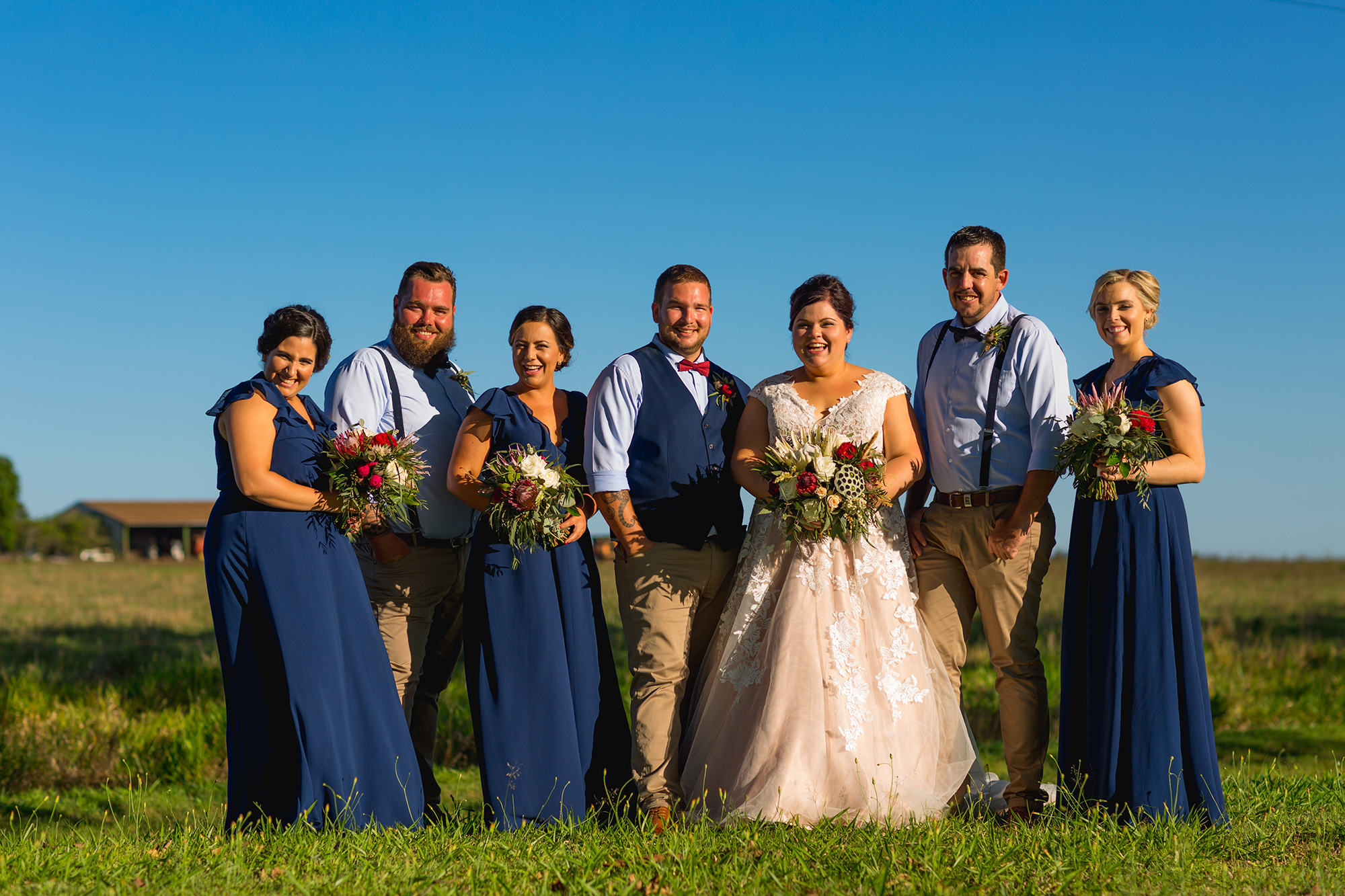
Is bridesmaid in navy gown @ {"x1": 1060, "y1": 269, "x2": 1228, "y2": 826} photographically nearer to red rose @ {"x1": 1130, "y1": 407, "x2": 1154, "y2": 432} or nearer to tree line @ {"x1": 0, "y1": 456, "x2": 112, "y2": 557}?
red rose @ {"x1": 1130, "y1": 407, "x2": 1154, "y2": 432}

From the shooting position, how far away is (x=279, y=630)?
4.94m

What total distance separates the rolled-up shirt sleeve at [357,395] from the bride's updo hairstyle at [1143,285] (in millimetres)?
3962

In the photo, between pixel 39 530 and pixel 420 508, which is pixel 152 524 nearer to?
pixel 39 530

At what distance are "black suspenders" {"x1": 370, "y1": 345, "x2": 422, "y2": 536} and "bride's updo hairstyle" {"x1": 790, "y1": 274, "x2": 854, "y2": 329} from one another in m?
2.27

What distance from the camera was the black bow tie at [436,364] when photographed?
6027 millimetres

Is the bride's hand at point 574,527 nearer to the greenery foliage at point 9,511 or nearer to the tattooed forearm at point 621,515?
the tattooed forearm at point 621,515

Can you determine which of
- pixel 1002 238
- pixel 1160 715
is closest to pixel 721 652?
pixel 1160 715

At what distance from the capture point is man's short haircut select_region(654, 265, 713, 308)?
18.2 ft

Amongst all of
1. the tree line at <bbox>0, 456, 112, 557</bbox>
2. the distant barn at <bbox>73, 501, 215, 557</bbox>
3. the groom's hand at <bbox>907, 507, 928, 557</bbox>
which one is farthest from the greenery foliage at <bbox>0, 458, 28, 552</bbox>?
the groom's hand at <bbox>907, 507, 928, 557</bbox>

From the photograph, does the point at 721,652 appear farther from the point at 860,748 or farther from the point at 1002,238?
the point at 1002,238

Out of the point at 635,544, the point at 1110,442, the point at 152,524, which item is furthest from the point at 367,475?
the point at 152,524

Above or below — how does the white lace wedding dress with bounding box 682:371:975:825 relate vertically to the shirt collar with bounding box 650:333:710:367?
below

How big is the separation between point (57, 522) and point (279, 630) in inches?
3679

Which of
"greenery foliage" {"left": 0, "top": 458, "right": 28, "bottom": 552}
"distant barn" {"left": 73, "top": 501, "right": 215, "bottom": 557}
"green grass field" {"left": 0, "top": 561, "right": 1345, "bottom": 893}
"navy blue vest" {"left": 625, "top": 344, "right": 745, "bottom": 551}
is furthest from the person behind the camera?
"greenery foliage" {"left": 0, "top": 458, "right": 28, "bottom": 552}
